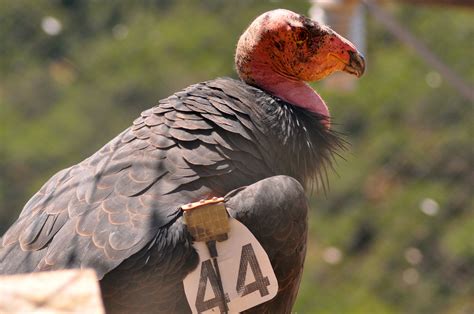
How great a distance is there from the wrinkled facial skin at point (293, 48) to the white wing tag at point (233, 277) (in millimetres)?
1087

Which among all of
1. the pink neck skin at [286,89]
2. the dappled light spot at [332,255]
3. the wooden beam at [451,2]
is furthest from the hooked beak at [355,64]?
the dappled light spot at [332,255]

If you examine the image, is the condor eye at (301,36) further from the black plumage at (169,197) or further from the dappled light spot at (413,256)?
the dappled light spot at (413,256)

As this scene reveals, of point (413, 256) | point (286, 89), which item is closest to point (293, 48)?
point (286, 89)

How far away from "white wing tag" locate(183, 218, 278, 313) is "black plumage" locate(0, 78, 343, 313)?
0.05 m

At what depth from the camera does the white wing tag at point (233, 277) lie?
357 centimetres

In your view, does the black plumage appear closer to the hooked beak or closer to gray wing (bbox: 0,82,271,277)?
gray wing (bbox: 0,82,271,277)

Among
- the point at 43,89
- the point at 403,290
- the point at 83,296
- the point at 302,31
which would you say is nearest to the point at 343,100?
the point at 403,290

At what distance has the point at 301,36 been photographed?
4.40 metres

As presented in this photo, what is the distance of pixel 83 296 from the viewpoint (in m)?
1.95

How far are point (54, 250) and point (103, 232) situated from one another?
189 mm

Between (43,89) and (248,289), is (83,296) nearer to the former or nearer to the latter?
(248,289)

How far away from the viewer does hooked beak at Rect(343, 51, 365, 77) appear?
4.48 m

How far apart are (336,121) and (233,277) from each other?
14.8 feet

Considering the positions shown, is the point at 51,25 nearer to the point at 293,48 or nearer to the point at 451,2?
the point at 451,2
